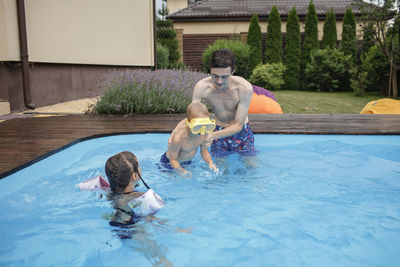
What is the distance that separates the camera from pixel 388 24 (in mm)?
12688

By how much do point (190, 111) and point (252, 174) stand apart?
1.32m

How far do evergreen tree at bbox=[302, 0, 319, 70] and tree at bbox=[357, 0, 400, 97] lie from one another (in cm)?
385

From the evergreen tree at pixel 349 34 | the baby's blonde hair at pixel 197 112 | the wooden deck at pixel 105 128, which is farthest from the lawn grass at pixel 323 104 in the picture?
the baby's blonde hair at pixel 197 112

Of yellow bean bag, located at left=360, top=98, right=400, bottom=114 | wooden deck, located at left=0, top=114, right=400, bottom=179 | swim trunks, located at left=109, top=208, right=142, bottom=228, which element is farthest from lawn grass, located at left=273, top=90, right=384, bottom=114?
swim trunks, located at left=109, top=208, right=142, bottom=228

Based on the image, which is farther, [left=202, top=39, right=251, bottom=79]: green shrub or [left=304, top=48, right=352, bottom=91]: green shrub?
[left=202, top=39, right=251, bottom=79]: green shrub

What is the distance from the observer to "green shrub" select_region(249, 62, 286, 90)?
51.6 ft

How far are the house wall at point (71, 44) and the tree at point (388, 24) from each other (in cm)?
783

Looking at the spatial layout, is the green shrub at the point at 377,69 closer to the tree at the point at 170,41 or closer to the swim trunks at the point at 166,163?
the tree at the point at 170,41

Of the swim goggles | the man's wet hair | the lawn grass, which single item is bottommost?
the lawn grass

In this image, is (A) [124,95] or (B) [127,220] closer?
(B) [127,220]

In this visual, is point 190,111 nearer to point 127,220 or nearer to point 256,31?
point 127,220

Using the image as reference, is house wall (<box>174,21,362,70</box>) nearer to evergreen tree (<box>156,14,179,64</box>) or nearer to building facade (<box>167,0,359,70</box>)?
building facade (<box>167,0,359,70</box>)

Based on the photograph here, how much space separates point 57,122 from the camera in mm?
5781

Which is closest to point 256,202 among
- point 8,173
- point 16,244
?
point 16,244
